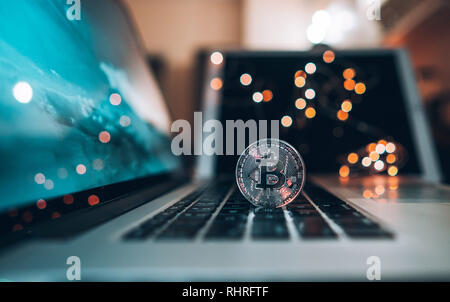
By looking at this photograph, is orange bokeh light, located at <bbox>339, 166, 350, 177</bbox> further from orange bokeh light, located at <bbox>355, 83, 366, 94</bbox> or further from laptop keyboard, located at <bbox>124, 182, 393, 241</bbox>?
laptop keyboard, located at <bbox>124, 182, 393, 241</bbox>

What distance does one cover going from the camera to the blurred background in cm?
127

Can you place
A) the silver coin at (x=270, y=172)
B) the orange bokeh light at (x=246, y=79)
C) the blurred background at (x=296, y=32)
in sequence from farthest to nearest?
the blurred background at (x=296, y=32), the orange bokeh light at (x=246, y=79), the silver coin at (x=270, y=172)

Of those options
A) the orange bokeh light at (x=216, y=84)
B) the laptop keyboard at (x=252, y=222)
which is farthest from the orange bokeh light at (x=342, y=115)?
the laptop keyboard at (x=252, y=222)

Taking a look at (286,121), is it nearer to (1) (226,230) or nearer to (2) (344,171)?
(2) (344,171)

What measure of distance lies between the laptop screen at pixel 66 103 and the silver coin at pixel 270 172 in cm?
27

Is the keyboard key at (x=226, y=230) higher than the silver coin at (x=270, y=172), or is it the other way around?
the silver coin at (x=270, y=172)

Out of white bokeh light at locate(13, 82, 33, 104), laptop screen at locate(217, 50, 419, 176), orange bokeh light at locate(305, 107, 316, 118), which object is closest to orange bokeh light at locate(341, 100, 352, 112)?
laptop screen at locate(217, 50, 419, 176)

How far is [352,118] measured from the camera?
3.36ft

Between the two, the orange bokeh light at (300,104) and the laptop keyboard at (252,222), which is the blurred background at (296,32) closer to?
the orange bokeh light at (300,104)

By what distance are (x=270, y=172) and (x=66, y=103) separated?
0.35 meters

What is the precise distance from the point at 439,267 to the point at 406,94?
96cm

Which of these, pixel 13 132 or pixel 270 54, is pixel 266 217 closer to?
pixel 13 132

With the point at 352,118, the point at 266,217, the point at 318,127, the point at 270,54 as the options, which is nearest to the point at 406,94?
the point at 352,118

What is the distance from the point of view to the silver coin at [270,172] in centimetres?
47
